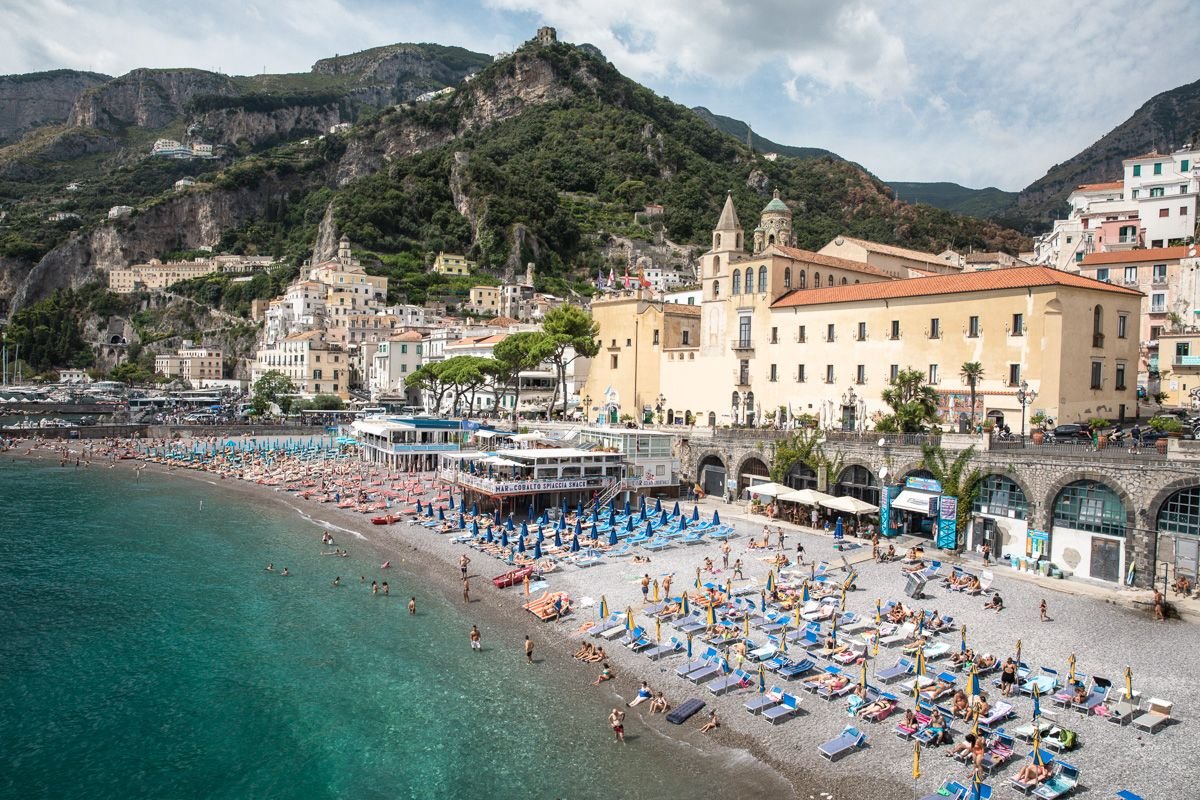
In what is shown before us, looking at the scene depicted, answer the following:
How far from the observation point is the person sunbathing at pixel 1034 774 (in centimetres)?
1380

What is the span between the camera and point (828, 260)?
45188 mm

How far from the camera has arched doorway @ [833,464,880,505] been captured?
3225cm

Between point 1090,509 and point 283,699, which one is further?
point 1090,509

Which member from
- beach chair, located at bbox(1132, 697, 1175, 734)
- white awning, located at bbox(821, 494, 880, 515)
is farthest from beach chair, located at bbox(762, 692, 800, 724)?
white awning, located at bbox(821, 494, 880, 515)

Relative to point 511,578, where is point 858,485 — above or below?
above

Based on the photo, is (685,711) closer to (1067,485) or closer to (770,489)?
(1067,485)

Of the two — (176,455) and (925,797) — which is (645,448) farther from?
(176,455)

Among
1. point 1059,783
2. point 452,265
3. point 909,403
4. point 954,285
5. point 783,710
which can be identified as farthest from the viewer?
point 452,265

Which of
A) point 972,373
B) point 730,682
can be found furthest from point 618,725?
point 972,373

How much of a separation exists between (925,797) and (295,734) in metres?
13.6


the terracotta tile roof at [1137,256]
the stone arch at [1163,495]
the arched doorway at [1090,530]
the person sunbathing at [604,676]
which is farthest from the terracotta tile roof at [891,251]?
the person sunbathing at [604,676]

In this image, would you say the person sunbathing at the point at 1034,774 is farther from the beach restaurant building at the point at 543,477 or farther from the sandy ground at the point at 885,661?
the beach restaurant building at the point at 543,477

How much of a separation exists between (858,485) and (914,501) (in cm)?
374

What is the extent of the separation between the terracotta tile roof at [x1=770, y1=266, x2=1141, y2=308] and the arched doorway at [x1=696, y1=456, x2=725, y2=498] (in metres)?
9.36
